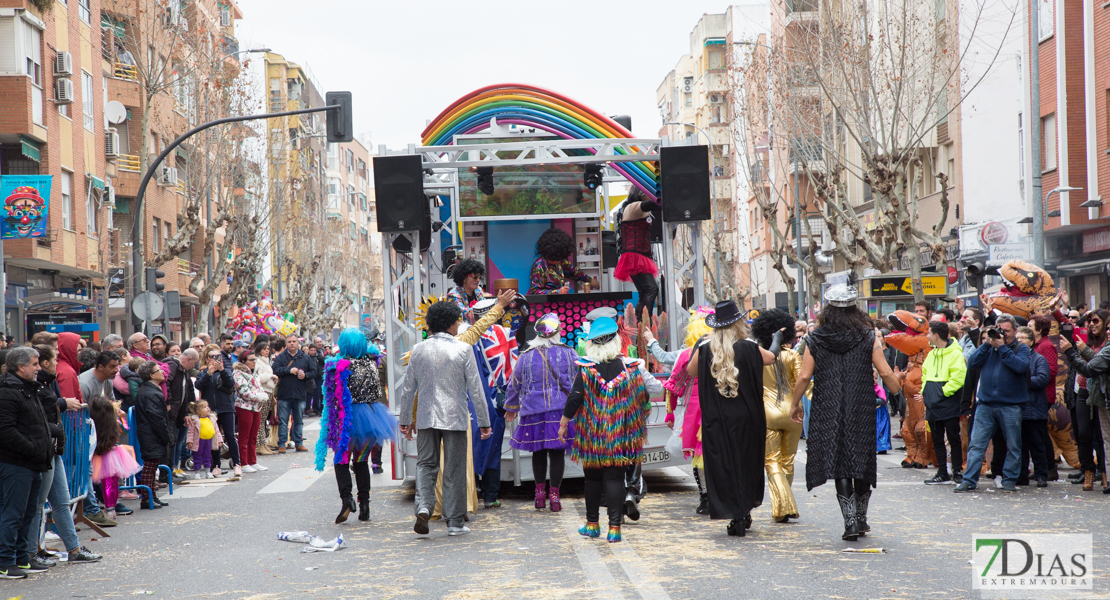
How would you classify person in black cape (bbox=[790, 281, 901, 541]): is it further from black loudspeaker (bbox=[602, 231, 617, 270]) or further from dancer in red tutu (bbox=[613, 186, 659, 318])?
black loudspeaker (bbox=[602, 231, 617, 270])

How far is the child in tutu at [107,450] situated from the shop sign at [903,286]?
57.5ft

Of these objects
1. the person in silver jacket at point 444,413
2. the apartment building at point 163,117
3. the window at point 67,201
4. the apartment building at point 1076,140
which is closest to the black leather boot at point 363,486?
the person in silver jacket at point 444,413

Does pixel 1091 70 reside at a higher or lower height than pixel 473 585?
higher

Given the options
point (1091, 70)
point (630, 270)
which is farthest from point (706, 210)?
point (1091, 70)

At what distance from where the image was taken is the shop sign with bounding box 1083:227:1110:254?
2753 cm

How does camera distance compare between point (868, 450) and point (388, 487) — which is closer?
point (868, 450)

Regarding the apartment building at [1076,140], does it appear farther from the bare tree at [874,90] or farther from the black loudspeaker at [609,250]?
the black loudspeaker at [609,250]

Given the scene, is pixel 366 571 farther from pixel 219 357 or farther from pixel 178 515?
pixel 219 357

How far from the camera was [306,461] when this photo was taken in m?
18.0

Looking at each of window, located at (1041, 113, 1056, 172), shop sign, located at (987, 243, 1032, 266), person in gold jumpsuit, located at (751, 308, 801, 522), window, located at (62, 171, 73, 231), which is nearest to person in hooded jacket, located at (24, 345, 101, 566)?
person in gold jumpsuit, located at (751, 308, 801, 522)

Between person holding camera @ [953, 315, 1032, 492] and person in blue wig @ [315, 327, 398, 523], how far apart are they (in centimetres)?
589

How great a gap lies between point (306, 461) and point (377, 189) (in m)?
6.39

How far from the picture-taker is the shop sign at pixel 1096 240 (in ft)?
90.3

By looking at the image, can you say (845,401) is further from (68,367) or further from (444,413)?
(68,367)
